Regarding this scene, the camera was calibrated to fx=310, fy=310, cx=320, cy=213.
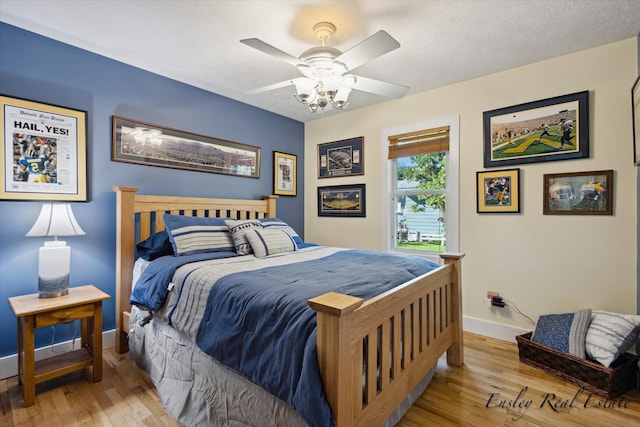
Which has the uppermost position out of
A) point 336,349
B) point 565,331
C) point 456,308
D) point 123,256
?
point 123,256

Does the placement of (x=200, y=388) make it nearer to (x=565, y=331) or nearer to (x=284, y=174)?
(x=565, y=331)

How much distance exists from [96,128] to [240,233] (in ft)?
4.80

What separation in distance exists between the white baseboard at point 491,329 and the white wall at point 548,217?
0.04 m

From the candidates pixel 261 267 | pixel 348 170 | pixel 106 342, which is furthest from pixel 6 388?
pixel 348 170

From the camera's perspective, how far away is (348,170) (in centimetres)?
396

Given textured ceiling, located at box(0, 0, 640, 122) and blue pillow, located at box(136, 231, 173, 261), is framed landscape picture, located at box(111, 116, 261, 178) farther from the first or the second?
blue pillow, located at box(136, 231, 173, 261)

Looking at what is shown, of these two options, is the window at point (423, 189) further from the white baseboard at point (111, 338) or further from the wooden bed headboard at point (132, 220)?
the wooden bed headboard at point (132, 220)

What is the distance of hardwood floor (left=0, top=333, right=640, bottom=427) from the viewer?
5.65 feet

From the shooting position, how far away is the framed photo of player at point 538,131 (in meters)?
2.47

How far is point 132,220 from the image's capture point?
2561 mm

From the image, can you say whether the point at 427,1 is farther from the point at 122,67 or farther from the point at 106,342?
the point at 106,342

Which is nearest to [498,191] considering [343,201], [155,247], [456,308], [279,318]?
[456,308]

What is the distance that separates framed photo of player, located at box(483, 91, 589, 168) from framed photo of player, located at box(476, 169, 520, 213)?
102 mm

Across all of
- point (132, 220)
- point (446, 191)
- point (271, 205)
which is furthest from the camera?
point (271, 205)
